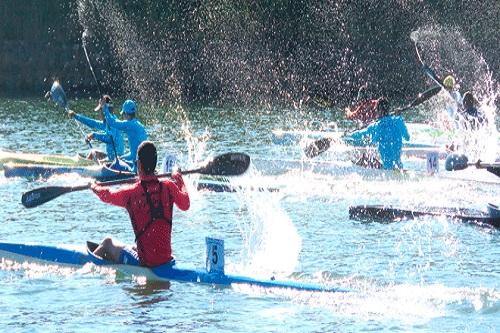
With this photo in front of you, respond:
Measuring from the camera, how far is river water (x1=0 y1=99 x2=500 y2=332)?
13750 millimetres

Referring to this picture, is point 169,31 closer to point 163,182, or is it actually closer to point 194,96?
point 194,96

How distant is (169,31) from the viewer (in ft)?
189

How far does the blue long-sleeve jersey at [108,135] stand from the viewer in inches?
898

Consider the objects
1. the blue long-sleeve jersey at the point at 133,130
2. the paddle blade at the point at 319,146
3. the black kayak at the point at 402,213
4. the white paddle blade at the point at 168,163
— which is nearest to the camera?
the black kayak at the point at 402,213

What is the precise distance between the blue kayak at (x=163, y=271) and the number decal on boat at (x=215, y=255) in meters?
0.05

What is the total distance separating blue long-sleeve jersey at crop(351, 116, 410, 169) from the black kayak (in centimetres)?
290

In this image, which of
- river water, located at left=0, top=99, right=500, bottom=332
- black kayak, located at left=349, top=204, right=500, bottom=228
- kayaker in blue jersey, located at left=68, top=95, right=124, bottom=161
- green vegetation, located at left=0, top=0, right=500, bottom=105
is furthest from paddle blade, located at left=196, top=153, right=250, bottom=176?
green vegetation, located at left=0, top=0, right=500, bottom=105

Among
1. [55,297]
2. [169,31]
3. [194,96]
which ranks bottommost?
[55,297]

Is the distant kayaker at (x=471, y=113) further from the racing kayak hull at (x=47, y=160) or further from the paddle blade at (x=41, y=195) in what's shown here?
the paddle blade at (x=41, y=195)

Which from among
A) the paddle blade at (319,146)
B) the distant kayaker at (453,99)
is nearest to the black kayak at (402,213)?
the paddle blade at (319,146)

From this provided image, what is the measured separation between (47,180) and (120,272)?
10232 mm

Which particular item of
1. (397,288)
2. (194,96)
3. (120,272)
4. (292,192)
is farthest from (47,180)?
(194,96)

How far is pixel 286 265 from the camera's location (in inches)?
654

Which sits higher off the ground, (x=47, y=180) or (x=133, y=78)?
(x=133, y=78)
